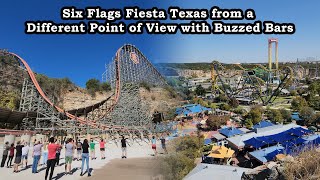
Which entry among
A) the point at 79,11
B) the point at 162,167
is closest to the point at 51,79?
the point at 79,11

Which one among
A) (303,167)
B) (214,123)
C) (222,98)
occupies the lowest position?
(214,123)

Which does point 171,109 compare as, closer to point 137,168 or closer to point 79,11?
point 137,168

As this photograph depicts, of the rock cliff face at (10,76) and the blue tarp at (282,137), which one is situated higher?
the rock cliff face at (10,76)

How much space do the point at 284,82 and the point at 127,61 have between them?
1618 centimetres

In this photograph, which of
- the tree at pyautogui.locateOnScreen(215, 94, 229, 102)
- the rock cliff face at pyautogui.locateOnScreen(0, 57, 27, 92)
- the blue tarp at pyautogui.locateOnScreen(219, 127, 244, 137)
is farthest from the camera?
the tree at pyautogui.locateOnScreen(215, 94, 229, 102)

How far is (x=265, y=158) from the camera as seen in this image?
26.9 feet

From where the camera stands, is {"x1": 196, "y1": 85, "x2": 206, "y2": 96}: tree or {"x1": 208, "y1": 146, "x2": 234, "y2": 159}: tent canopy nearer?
{"x1": 208, "y1": 146, "x2": 234, "y2": 159}: tent canopy

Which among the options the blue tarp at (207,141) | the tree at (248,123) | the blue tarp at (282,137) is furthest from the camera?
the tree at (248,123)

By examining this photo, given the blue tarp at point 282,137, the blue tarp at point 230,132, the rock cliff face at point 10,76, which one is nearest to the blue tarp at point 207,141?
the blue tarp at point 230,132

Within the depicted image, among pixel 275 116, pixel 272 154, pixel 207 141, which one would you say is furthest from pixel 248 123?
pixel 272 154

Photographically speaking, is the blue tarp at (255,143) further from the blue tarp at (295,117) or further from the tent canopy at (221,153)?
the blue tarp at (295,117)

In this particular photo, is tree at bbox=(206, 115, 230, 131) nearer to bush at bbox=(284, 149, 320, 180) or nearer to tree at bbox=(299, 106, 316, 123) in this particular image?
tree at bbox=(299, 106, 316, 123)

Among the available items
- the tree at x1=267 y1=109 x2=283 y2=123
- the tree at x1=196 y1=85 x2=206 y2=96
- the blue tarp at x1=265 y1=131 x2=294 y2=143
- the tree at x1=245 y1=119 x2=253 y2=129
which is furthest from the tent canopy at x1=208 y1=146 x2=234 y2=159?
the tree at x1=196 y1=85 x2=206 y2=96

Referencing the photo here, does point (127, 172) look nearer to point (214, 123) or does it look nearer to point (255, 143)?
point (255, 143)
